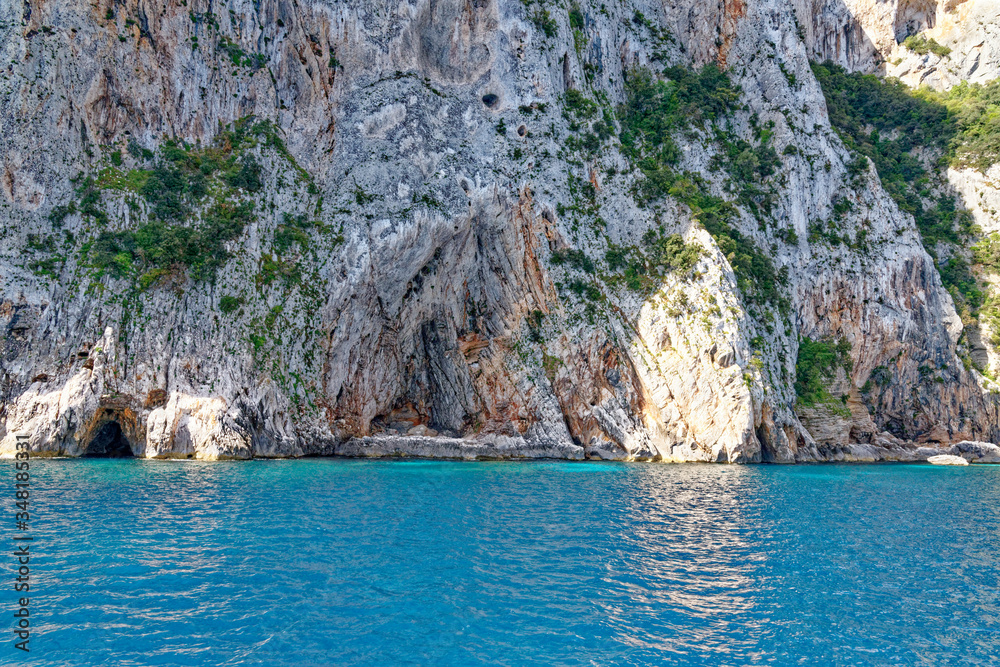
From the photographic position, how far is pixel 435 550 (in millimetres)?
14328

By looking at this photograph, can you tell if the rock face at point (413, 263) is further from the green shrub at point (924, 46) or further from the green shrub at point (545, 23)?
the green shrub at point (924, 46)

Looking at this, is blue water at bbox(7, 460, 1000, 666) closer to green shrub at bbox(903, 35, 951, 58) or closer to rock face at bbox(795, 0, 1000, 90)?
rock face at bbox(795, 0, 1000, 90)

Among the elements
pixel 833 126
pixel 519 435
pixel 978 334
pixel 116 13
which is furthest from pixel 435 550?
pixel 833 126

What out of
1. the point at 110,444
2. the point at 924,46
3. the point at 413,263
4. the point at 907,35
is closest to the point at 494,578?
the point at 413,263

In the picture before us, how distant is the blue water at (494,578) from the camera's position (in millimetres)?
9039

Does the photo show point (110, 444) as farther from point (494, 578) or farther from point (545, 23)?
point (545, 23)

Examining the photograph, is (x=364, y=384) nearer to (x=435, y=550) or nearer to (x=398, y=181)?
→ (x=398, y=181)

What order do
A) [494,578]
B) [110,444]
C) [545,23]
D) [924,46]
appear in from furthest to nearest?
[924,46]
[545,23]
[110,444]
[494,578]

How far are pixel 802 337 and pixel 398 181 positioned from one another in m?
34.3

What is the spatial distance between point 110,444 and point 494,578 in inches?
1394

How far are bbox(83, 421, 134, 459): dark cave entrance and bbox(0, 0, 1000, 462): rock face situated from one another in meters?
0.28

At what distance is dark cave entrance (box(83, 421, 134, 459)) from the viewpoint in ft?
118

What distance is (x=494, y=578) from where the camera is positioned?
12281mm

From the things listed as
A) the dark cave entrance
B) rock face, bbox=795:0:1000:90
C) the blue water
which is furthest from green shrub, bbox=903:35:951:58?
the dark cave entrance
